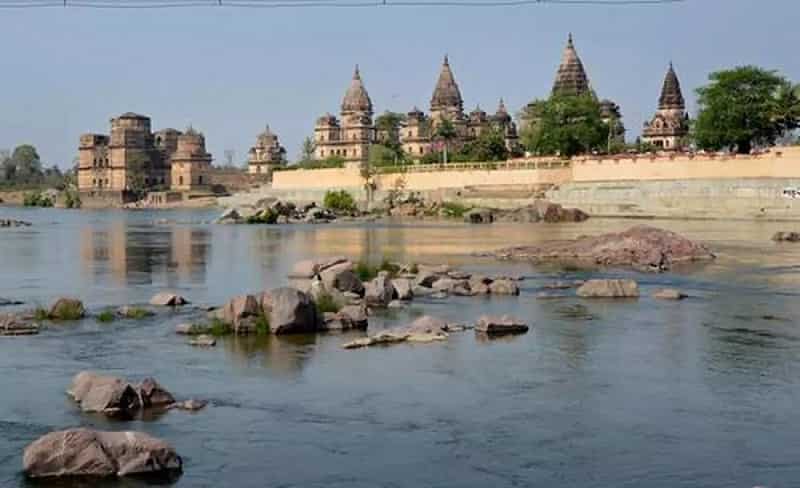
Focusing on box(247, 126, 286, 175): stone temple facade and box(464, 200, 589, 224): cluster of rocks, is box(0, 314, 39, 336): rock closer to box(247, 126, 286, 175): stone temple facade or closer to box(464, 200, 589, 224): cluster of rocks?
box(464, 200, 589, 224): cluster of rocks

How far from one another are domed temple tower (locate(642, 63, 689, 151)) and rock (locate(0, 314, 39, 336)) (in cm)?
10238

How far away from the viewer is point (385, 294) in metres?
22.6

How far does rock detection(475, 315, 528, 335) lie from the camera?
19.2 meters

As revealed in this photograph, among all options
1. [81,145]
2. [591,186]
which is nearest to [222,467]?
[591,186]

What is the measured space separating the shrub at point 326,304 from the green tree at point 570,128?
70913 mm

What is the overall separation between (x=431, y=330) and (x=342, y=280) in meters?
4.70

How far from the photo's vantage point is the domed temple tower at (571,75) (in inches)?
4616

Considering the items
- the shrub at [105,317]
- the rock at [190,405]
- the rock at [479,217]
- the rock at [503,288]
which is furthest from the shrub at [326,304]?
the rock at [479,217]

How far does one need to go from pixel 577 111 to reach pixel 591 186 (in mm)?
19825

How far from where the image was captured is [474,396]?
14234 millimetres

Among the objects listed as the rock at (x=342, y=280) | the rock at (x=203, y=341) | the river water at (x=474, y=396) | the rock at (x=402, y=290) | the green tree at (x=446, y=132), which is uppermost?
the green tree at (x=446, y=132)

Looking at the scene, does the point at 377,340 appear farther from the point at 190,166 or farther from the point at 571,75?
the point at 190,166

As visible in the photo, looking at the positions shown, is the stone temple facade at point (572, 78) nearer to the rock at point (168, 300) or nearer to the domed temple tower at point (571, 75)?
the domed temple tower at point (571, 75)

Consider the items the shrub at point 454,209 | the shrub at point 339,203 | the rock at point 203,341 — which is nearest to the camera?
the rock at point 203,341
